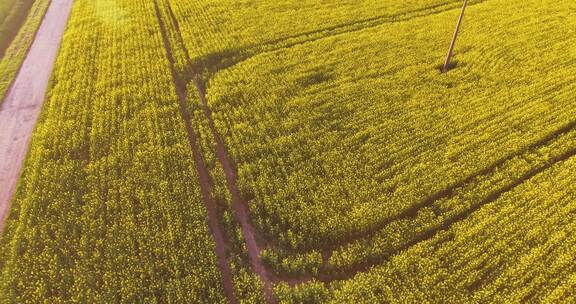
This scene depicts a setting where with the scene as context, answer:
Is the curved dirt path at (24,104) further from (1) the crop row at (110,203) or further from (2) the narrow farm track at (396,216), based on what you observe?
(2) the narrow farm track at (396,216)

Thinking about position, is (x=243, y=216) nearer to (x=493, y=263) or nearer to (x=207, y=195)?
(x=207, y=195)

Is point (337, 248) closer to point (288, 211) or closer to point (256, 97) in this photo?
point (288, 211)

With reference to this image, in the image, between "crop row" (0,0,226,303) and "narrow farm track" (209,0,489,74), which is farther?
"narrow farm track" (209,0,489,74)

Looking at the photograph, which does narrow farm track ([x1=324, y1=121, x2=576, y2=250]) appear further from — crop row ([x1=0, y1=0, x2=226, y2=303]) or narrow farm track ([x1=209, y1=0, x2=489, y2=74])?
narrow farm track ([x1=209, y1=0, x2=489, y2=74])

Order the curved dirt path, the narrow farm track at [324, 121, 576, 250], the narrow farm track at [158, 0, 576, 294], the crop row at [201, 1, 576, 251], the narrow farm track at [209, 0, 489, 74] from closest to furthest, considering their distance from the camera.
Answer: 1. the narrow farm track at [158, 0, 576, 294]
2. the narrow farm track at [324, 121, 576, 250]
3. the crop row at [201, 1, 576, 251]
4. the curved dirt path
5. the narrow farm track at [209, 0, 489, 74]

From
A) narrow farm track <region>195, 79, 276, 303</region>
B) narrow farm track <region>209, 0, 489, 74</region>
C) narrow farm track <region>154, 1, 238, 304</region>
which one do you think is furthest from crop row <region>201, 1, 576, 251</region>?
narrow farm track <region>154, 1, 238, 304</region>

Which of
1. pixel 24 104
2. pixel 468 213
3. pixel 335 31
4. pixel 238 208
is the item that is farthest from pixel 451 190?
pixel 24 104

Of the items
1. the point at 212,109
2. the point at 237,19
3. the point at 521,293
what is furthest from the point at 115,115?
the point at 521,293

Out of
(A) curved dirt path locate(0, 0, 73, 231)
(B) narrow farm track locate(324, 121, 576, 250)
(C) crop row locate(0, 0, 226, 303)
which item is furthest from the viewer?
(A) curved dirt path locate(0, 0, 73, 231)

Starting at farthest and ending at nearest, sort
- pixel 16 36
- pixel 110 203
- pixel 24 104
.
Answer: pixel 16 36, pixel 24 104, pixel 110 203
